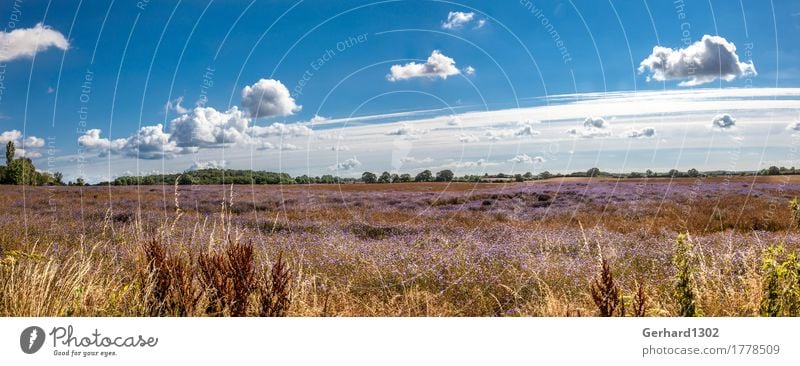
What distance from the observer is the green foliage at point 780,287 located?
4727 millimetres

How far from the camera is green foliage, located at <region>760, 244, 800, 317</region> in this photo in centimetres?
473

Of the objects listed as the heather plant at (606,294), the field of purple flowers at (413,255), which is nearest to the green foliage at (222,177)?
the field of purple flowers at (413,255)

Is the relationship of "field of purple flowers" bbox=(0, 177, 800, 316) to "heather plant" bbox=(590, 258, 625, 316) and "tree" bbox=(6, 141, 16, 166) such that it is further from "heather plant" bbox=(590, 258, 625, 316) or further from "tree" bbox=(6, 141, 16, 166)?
"tree" bbox=(6, 141, 16, 166)

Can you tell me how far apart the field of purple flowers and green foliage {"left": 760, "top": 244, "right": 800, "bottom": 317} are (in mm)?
33

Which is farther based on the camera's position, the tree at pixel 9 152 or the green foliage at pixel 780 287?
the tree at pixel 9 152

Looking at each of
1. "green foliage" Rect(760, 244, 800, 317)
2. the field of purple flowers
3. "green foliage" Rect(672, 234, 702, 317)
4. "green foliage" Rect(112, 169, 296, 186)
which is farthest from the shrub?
"green foliage" Rect(760, 244, 800, 317)

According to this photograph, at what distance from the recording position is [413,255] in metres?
7.28

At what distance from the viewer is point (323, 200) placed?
12898mm

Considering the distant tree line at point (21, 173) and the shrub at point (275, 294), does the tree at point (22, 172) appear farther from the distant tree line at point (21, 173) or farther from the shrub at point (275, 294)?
the shrub at point (275, 294)

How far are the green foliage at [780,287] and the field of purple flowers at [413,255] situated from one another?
3cm

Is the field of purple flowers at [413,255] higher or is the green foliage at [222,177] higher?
the green foliage at [222,177]
